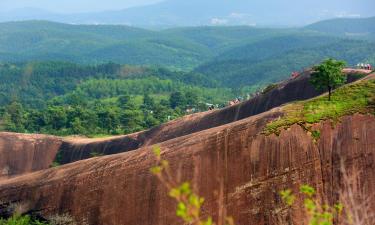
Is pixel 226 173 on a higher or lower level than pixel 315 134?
lower

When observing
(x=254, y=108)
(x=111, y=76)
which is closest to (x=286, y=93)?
(x=254, y=108)

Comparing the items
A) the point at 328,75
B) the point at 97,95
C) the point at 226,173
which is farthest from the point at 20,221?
the point at 97,95

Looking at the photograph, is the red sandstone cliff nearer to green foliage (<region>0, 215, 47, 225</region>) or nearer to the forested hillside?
green foliage (<region>0, 215, 47, 225</region>)

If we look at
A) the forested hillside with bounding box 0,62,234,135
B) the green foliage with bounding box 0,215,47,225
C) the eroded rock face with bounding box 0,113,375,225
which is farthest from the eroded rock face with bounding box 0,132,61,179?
the eroded rock face with bounding box 0,113,375,225

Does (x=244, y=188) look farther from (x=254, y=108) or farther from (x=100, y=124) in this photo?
(x=100, y=124)

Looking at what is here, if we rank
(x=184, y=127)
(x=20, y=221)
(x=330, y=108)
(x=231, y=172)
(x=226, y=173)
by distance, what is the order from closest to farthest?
(x=231, y=172) → (x=226, y=173) → (x=330, y=108) → (x=20, y=221) → (x=184, y=127)

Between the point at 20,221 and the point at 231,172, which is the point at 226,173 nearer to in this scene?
the point at 231,172

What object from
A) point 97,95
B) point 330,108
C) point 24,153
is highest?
point 330,108
